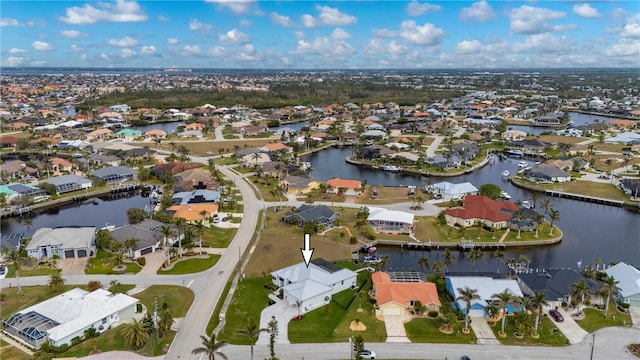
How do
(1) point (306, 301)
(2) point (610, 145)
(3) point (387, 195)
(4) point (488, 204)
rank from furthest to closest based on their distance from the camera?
(2) point (610, 145) < (3) point (387, 195) < (4) point (488, 204) < (1) point (306, 301)

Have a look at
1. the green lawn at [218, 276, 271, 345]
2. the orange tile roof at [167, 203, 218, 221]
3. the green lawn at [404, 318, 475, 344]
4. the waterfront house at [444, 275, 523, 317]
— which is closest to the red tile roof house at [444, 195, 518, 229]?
the waterfront house at [444, 275, 523, 317]

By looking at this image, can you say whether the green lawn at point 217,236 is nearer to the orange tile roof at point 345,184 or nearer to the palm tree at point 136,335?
the palm tree at point 136,335

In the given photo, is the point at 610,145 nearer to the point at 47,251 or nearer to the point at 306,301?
the point at 306,301

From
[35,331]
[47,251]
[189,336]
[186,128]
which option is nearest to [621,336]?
[189,336]

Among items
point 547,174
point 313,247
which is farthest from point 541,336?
point 547,174

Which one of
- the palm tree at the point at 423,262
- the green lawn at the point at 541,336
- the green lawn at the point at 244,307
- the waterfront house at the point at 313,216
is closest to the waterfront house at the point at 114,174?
the waterfront house at the point at 313,216

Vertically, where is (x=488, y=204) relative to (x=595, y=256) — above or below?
above
